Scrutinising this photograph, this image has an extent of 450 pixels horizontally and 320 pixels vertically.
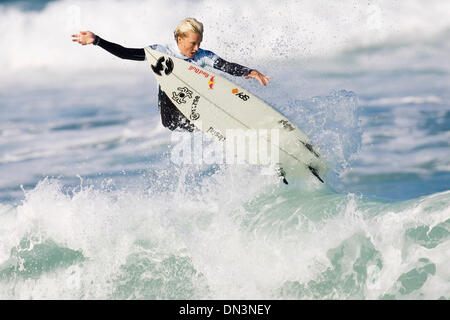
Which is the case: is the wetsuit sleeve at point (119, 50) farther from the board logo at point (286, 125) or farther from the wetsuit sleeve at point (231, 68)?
the board logo at point (286, 125)

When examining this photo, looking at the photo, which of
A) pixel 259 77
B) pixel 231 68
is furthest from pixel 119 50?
Result: pixel 259 77

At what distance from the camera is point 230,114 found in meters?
7.32

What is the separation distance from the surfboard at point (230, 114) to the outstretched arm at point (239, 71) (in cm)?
41

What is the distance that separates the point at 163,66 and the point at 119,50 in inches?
33.3

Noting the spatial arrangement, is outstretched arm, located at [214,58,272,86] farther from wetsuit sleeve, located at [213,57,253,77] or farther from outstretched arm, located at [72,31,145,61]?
outstretched arm, located at [72,31,145,61]

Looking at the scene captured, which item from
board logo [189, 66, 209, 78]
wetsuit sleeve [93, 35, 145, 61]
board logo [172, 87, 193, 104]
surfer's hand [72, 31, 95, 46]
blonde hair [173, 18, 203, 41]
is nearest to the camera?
surfer's hand [72, 31, 95, 46]

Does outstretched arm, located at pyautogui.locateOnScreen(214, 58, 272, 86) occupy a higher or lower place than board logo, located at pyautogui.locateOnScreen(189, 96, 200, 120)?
higher

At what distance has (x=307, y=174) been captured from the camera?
7734 millimetres

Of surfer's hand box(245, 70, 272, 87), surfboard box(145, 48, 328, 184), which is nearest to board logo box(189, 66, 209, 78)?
surfboard box(145, 48, 328, 184)

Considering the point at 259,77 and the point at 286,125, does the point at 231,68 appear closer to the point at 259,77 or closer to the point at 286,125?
the point at 259,77

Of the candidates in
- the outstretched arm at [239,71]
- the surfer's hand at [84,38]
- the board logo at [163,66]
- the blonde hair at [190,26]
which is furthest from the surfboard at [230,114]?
the surfer's hand at [84,38]

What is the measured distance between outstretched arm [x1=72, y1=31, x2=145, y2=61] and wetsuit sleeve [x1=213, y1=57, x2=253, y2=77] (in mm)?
943

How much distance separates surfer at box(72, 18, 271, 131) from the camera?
643cm

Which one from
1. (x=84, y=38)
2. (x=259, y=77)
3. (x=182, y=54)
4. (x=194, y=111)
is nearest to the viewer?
(x=84, y=38)
